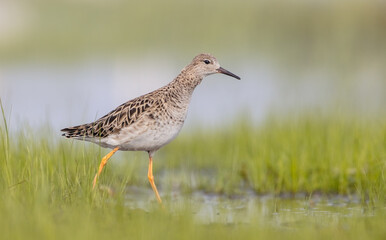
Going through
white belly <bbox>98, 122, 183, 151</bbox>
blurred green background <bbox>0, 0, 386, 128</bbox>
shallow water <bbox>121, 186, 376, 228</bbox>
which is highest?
blurred green background <bbox>0, 0, 386, 128</bbox>

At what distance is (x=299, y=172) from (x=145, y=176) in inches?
116

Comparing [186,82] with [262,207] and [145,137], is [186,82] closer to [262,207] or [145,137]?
[145,137]

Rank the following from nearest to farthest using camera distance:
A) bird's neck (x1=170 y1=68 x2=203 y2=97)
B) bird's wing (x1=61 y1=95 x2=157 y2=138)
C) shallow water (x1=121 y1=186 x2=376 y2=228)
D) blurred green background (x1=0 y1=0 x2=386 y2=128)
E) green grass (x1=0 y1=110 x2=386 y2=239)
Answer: green grass (x1=0 y1=110 x2=386 y2=239) < shallow water (x1=121 y1=186 x2=376 y2=228) < bird's wing (x1=61 y1=95 x2=157 y2=138) < bird's neck (x1=170 y1=68 x2=203 y2=97) < blurred green background (x1=0 y1=0 x2=386 y2=128)

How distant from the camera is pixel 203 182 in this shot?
10.2 meters

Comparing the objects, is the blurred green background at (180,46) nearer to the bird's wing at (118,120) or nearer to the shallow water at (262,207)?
the shallow water at (262,207)

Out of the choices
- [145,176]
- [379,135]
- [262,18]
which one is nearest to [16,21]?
[262,18]

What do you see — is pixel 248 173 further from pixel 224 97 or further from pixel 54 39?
pixel 54 39

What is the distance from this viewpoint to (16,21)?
30.2 meters

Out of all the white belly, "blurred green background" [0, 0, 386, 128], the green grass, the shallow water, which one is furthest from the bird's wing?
"blurred green background" [0, 0, 386, 128]

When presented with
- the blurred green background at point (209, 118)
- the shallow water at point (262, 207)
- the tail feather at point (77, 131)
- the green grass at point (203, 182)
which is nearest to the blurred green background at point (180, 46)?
the blurred green background at point (209, 118)

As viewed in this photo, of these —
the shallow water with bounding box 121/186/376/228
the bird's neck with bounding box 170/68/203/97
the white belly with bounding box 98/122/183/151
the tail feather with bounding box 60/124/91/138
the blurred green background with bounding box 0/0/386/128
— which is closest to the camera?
the shallow water with bounding box 121/186/376/228

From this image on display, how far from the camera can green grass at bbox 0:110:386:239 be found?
5.70 meters

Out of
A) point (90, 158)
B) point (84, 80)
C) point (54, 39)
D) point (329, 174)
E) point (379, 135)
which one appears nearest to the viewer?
point (90, 158)

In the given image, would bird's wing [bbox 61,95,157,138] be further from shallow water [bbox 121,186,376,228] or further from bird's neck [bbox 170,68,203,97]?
shallow water [bbox 121,186,376,228]
